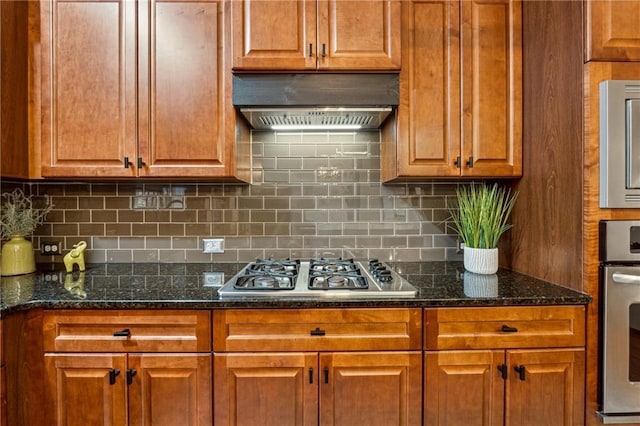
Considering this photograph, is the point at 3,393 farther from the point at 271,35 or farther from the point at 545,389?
the point at 545,389

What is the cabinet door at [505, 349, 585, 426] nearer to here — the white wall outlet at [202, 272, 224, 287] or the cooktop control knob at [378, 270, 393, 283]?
the cooktop control knob at [378, 270, 393, 283]

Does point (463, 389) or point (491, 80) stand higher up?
point (491, 80)

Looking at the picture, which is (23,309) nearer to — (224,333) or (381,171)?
(224,333)

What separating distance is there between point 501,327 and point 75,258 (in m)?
2.08

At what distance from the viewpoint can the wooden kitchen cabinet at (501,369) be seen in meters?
1.38

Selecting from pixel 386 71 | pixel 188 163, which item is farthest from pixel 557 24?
pixel 188 163

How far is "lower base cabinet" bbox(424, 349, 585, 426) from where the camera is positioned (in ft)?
4.53

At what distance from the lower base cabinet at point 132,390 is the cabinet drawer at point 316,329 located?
15cm

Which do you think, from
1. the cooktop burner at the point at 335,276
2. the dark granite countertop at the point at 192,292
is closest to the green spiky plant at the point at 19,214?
the dark granite countertop at the point at 192,292

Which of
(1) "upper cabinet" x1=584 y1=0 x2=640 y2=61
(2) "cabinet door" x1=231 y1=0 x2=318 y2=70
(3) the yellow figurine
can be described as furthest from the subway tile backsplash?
(1) "upper cabinet" x1=584 y1=0 x2=640 y2=61

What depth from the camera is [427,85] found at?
5.64ft

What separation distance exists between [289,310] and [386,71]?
1.17 m

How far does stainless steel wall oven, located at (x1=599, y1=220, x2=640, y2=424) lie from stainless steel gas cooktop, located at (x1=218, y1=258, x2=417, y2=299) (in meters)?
0.74

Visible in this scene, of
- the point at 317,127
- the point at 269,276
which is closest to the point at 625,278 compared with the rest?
the point at 269,276
